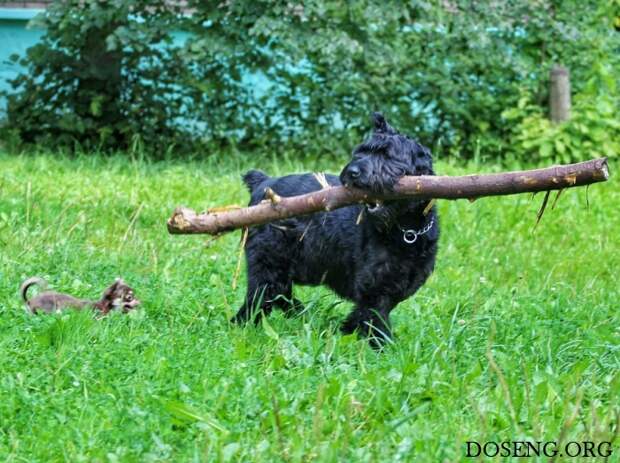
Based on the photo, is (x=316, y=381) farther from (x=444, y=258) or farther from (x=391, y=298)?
(x=444, y=258)

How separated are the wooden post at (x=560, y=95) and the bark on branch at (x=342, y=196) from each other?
8.72 meters

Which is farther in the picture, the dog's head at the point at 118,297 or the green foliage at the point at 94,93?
the green foliage at the point at 94,93

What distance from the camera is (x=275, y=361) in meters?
5.21

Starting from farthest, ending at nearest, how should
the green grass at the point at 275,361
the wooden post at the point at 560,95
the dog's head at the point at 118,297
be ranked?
the wooden post at the point at 560,95
the dog's head at the point at 118,297
the green grass at the point at 275,361

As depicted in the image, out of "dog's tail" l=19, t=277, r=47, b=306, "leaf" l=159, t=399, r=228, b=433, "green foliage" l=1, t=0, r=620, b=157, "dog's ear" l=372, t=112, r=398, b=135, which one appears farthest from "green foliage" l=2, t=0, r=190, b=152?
"leaf" l=159, t=399, r=228, b=433

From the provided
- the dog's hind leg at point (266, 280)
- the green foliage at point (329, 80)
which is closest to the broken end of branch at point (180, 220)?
the dog's hind leg at point (266, 280)

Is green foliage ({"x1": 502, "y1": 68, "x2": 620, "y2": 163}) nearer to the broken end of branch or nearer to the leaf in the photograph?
the broken end of branch

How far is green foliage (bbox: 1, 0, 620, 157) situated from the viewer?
42.7 feet

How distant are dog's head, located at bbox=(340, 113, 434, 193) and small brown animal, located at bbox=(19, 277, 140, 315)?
5.09 feet

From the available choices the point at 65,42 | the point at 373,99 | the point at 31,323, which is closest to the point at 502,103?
the point at 373,99

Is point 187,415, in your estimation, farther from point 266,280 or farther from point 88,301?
point 266,280

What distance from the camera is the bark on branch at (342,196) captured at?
501cm

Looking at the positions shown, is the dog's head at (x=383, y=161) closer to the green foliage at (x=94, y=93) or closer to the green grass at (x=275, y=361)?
the green grass at (x=275, y=361)

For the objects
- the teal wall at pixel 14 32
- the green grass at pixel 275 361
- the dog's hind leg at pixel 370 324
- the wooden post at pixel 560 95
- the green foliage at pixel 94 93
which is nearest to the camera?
the green grass at pixel 275 361
